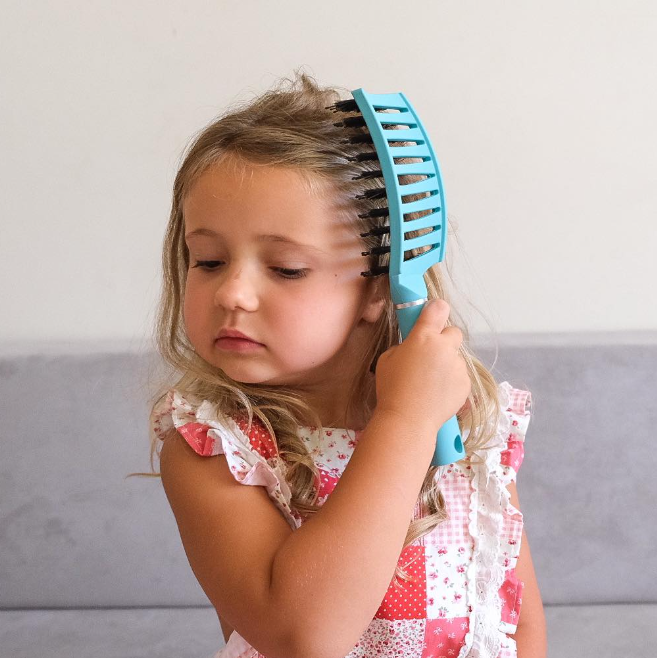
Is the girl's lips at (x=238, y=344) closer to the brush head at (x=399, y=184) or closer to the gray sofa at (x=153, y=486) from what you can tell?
the brush head at (x=399, y=184)

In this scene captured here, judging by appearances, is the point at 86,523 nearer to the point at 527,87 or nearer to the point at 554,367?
the point at 554,367

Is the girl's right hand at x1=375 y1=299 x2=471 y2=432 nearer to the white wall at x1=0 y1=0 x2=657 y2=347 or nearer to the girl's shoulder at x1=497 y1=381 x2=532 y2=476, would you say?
the girl's shoulder at x1=497 y1=381 x2=532 y2=476

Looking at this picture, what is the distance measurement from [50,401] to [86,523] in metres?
0.17

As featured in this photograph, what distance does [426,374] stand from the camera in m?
0.74

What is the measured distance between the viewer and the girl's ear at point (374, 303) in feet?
2.71

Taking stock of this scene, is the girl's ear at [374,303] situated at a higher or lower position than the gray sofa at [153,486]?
higher

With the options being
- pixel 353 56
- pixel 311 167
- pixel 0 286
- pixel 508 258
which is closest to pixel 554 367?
pixel 508 258

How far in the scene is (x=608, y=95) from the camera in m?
1.37

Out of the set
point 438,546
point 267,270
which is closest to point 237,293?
point 267,270

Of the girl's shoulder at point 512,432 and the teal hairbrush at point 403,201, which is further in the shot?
the girl's shoulder at point 512,432

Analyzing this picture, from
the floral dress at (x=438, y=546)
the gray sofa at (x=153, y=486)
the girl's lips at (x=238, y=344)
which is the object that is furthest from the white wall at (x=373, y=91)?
the girl's lips at (x=238, y=344)

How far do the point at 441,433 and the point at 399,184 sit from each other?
0.67 feet

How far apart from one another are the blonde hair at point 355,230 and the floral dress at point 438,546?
0.02 metres

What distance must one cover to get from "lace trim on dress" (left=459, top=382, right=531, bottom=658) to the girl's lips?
27 cm
